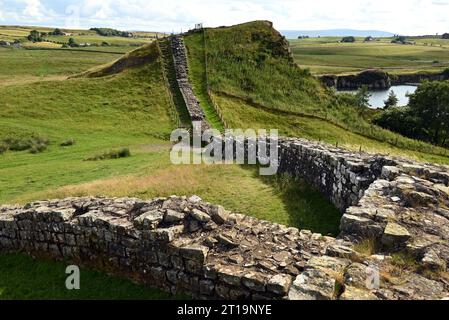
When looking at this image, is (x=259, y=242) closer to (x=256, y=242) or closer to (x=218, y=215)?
(x=256, y=242)

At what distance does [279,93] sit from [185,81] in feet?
36.3

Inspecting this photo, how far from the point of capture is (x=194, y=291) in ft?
31.5

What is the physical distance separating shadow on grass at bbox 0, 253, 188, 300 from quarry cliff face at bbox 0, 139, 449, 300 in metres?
0.29

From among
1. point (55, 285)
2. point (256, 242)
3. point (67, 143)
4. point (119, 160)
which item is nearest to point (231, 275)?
point (256, 242)

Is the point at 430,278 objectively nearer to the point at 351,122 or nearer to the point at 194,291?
the point at 194,291

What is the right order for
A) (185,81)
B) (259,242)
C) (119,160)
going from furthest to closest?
(185,81) → (119,160) → (259,242)

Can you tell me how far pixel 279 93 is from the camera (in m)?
48.2

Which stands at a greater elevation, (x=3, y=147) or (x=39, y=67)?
(x=39, y=67)

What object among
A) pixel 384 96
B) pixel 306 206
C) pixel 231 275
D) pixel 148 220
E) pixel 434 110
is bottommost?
pixel 384 96

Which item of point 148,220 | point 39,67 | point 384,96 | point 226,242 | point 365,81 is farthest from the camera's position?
point 365,81

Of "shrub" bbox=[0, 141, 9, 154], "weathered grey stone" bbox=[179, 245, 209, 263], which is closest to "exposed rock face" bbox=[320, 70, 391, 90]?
"shrub" bbox=[0, 141, 9, 154]

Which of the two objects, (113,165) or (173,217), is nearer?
(173,217)

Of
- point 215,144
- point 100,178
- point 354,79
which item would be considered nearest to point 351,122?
point 215,144

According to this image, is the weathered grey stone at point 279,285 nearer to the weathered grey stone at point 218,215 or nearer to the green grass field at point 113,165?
the weathered grey stone at point 218,215
